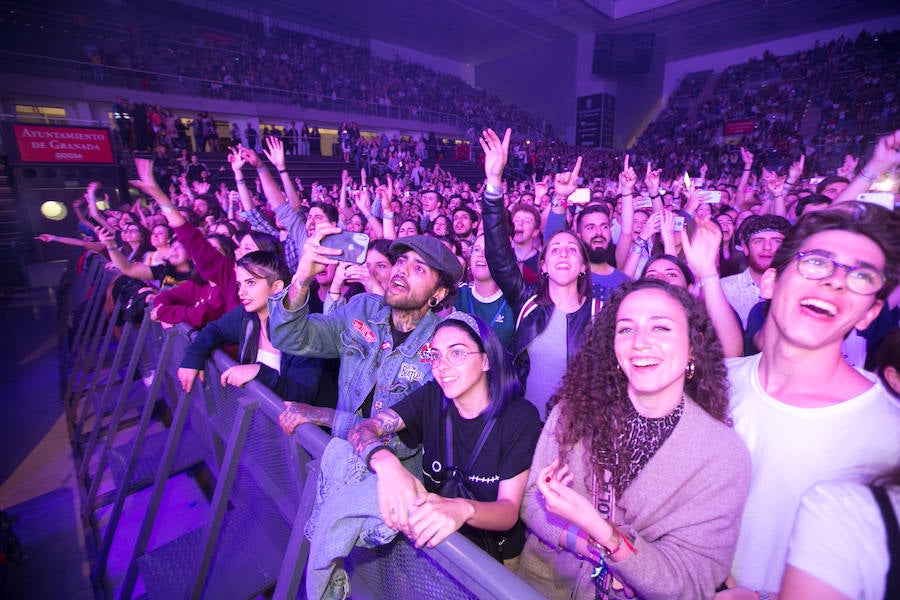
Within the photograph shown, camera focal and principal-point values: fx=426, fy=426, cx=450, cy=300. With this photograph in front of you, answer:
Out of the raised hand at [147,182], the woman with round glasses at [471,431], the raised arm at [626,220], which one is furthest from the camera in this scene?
the raised arm at [626,220]

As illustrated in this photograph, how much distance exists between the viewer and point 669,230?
127 inches

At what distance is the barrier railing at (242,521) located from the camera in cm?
116

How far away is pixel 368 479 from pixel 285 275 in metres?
1.62

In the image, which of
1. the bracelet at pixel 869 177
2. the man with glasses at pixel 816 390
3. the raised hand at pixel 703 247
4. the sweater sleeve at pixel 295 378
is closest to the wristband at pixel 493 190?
the raised hand at pixel 703 247

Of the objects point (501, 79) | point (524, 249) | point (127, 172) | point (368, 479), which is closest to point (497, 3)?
point (501, 79)

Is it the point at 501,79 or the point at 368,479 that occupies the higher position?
the point at 501,79

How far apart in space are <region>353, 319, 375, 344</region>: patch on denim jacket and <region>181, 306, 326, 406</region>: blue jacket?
0.38 meters

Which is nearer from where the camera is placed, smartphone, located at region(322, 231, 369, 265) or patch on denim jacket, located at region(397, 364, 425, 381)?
smartphone, located at region(322, 231, 369, 265)

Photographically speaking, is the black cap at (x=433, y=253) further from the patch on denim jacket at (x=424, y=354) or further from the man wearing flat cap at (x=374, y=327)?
the patch on denim jacket at (x=424, y=354)

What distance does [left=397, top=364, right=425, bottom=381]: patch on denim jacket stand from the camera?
6.66 ft

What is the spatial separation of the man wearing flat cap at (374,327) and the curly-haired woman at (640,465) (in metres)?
0.80

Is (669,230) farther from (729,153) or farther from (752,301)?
(729,153)

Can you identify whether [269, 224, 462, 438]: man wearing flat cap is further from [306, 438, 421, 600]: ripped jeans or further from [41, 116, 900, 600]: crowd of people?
[306, 438, 421, 600]: ripped jeans

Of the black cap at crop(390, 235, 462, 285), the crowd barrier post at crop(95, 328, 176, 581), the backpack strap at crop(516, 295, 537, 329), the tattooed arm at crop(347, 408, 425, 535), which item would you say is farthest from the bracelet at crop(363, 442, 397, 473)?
the crowd barrier post at crop(95, 328, 176, 581)
